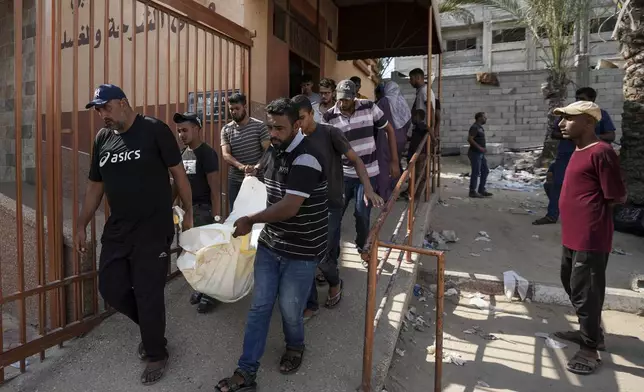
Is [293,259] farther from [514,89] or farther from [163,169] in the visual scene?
[514,89]

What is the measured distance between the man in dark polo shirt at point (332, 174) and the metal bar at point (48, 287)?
1538 millimetres

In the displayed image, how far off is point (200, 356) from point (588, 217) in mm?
2804

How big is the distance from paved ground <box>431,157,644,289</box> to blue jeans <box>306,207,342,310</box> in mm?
2234

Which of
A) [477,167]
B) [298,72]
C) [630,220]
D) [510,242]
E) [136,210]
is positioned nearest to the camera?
[136,210]

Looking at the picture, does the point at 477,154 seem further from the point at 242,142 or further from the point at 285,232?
the point at 285,232

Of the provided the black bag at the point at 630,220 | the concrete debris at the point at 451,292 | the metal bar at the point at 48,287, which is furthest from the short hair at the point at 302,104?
the black bag at the point at 630,220

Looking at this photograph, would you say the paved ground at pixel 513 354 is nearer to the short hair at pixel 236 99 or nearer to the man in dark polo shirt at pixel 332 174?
the man in dark polo shirt at pixel 332 174

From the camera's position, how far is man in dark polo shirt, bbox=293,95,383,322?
2.69 m

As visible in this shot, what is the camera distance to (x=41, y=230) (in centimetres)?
272

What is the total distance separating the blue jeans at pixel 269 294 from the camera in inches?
96.0

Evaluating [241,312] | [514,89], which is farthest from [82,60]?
[514,89]

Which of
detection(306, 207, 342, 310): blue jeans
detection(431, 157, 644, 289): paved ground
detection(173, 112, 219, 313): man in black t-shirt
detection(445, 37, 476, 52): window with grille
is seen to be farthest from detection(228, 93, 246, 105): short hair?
detection(445, 37, 476, 52): window with grille

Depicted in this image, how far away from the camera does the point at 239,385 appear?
7.82ft

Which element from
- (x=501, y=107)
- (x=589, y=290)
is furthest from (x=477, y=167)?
(x=501, y=107)
